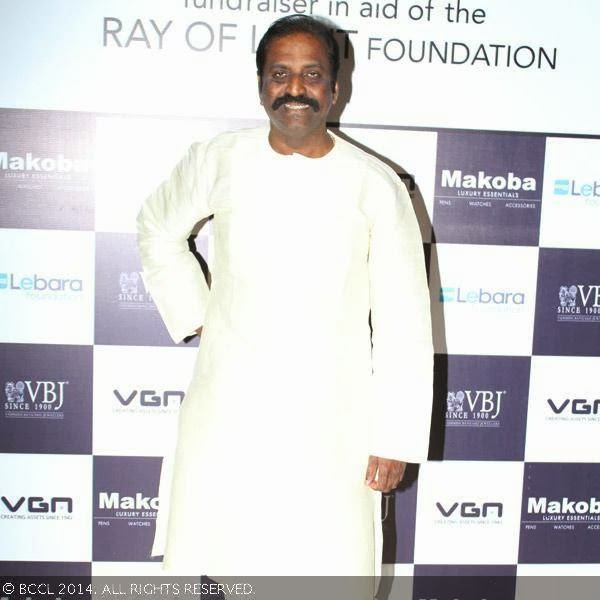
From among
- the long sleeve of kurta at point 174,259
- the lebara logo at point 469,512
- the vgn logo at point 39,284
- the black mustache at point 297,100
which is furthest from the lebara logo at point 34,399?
the lebara logo at point 469,512

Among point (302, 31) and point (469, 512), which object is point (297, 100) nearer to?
point (302, 31)

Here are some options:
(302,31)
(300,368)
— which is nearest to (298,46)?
(302,31)

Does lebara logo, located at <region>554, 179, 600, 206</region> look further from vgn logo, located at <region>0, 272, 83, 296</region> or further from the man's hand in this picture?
vgn logo, located at <region>0, 272, 83, 296</region>

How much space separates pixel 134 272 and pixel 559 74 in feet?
4.46

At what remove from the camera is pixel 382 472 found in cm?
166

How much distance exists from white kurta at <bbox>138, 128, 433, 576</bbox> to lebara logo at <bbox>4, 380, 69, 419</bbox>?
25.3 inches

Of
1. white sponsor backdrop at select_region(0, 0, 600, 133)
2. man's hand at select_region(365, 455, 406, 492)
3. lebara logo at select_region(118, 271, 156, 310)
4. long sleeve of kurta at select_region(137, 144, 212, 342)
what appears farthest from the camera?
lebara logo at select_region(118, 271, 156, 310)

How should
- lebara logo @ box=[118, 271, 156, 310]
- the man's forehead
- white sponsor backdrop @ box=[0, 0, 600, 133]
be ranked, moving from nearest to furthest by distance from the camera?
1. the man's forehead
2. white sponsor backdrop @ box=[0, 0, 600, 133]
3. lebara logo @ box=[118, 271, 156, 310]

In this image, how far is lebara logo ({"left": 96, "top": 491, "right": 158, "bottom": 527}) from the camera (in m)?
2.22

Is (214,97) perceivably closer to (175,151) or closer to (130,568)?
(175,151)

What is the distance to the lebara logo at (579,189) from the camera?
2.18 meters

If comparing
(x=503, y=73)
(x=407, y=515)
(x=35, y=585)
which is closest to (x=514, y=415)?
(x=407, y=515)

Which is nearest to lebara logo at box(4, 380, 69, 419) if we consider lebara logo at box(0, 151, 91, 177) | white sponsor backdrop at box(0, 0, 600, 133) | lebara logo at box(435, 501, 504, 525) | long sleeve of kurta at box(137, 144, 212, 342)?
long sleeve of kurta at box(137, 144, 212, 342)

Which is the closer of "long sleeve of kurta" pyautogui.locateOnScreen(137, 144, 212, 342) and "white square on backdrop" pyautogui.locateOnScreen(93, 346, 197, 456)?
"long sleeve of kurta" pyautogui.locateOnScreen(137, 144, 212, 342)
